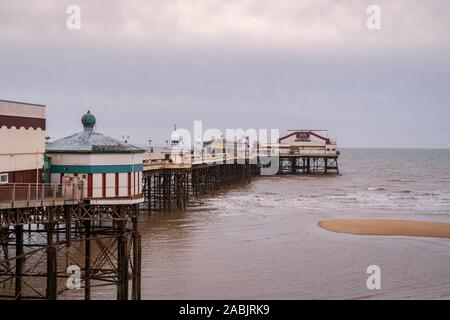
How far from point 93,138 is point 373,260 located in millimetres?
15537

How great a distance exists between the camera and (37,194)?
20.2m

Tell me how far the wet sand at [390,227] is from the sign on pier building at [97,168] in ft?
71.0

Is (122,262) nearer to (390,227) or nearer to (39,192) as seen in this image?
→ (39,192)

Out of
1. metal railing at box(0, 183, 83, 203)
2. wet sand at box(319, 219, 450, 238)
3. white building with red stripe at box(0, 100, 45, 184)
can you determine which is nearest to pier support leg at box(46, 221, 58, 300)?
metal railing at box(0, 183, 83, 203)

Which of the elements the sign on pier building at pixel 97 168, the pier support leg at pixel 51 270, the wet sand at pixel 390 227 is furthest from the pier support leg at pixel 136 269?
the wet sand at pixel 390 227

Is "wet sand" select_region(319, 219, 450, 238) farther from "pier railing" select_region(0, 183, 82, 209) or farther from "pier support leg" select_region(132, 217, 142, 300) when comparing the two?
"pier railing" select_region(0, 183, 82, 209)

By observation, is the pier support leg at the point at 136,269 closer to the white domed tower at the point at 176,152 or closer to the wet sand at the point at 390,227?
the wet sand at the point at 390,227

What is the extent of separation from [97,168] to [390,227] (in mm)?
25989

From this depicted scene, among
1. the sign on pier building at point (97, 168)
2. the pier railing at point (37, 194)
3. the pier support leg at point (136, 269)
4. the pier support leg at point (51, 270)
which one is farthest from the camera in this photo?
the sign on pier building at point (97, 168)

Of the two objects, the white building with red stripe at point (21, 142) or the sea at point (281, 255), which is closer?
the white building with red stripe at point (21, 142)

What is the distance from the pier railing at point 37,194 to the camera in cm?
1952

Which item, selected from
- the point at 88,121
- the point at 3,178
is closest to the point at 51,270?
the point at 3,178

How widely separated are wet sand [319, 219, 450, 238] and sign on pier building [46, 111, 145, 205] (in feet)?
71.0

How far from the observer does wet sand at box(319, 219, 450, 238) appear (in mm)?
40469
